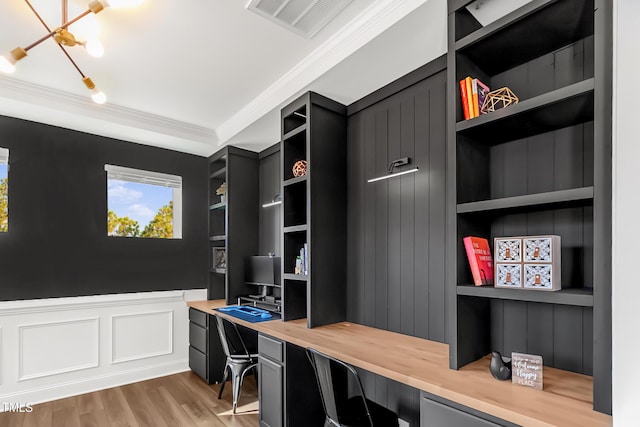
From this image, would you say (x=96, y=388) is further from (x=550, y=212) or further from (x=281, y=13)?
(x=550, y=212)

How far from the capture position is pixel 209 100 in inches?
131

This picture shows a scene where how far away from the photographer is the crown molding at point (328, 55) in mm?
1929

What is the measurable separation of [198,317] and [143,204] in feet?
4.73

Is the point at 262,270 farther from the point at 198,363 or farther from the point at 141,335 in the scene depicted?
the point at 141,335

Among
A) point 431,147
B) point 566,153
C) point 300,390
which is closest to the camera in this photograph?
point 566,153

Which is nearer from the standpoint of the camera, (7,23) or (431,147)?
(7,23)

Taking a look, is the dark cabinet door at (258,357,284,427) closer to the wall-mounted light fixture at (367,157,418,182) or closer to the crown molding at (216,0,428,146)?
the wall-mounted light fixture at (367,157,418,182)

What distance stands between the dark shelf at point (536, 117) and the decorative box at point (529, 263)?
0.53m

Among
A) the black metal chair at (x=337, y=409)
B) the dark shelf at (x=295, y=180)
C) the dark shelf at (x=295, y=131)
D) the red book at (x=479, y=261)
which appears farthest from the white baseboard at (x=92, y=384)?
the red book at (x=479, y=261)

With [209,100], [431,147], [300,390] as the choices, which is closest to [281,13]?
[431,147]

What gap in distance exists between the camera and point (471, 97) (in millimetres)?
1718

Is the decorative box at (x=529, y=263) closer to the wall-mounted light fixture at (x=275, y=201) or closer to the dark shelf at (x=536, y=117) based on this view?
the dark shelf at (x=536, y=117)

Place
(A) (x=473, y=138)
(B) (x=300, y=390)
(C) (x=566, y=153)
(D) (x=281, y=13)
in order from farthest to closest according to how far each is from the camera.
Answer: (B) (x=300, y=390) → (D) (x=281, y=13) → (A) (x=473, y=138) → (C) (x=566, y=153)
